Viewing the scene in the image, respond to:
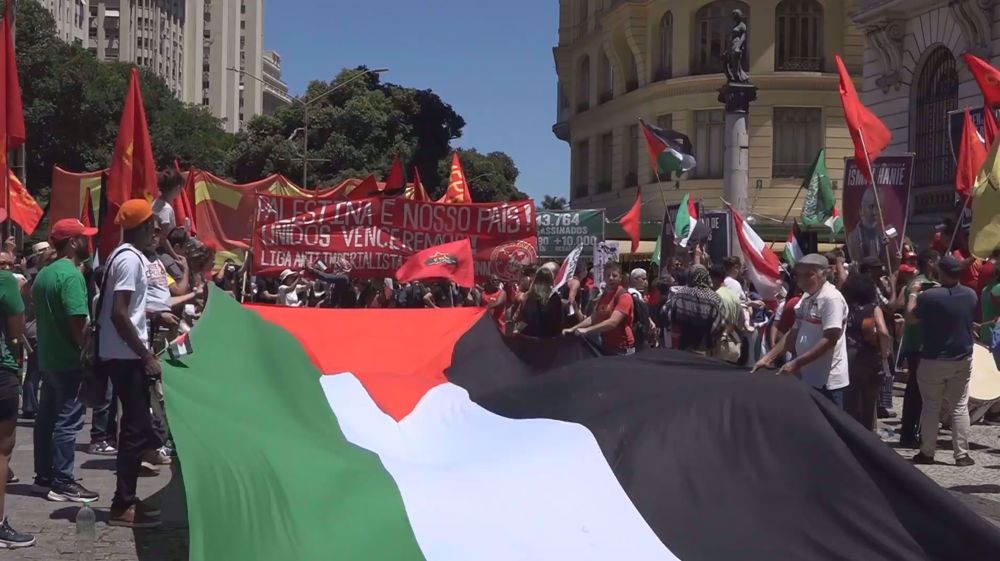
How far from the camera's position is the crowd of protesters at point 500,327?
7.50 meters

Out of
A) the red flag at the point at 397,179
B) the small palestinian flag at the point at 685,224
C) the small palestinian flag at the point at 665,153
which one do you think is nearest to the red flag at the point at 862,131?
the small palestinian flag at the point at 685,224

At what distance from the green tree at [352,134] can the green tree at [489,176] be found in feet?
33.5

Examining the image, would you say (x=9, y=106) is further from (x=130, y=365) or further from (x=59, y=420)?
(x=130, y=365)

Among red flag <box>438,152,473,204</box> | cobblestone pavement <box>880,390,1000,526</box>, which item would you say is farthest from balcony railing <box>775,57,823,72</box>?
cobblestone pavement <box>880,390,1000,526</box>

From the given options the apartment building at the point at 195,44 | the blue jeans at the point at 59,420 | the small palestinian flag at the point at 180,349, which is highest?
the apartment building at the point at 195,44

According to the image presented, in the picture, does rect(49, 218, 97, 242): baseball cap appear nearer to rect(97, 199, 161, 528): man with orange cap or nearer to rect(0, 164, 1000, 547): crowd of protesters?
rect(0, 164, 1000, 547): crowd of protesters

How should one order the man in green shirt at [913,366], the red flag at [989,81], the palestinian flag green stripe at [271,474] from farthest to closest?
the red flag at [989,81]
the man in green shirt at [913,366]
the palestinian flag green stripe at [271,474]

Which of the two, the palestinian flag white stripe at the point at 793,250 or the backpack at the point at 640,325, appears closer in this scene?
the backpack at the point at 640,325

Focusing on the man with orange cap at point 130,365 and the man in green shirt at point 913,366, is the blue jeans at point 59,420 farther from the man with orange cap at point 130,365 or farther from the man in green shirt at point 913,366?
the man in green shirt at point 913,366

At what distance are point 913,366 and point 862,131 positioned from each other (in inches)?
131

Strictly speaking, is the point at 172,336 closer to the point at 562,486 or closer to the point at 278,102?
the point at 562,486

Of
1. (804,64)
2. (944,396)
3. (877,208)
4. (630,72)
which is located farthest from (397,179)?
(630,72)

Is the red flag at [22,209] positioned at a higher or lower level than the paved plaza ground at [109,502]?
higher

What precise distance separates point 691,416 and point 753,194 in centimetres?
3618
